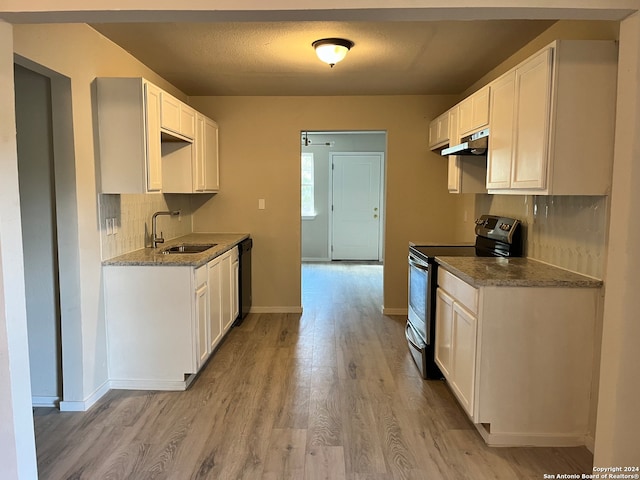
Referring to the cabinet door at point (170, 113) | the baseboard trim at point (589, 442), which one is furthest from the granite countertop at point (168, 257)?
the baseboard trim at point (589, 442)

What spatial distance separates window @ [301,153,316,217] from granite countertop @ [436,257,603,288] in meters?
5.86

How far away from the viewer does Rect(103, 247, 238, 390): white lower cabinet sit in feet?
9.80

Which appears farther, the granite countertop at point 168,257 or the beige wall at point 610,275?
the granite countertop at point 168,257

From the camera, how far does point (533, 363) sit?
2.33 m

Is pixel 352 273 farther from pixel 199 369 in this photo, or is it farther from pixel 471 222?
pixel 199 369

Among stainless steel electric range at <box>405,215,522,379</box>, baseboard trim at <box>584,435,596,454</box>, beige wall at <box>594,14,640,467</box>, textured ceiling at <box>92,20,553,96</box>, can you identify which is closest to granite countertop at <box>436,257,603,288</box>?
stainless steel electric range at <box>405,215,522,379</box>

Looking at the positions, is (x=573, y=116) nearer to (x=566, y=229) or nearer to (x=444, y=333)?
(x=566, y=229)

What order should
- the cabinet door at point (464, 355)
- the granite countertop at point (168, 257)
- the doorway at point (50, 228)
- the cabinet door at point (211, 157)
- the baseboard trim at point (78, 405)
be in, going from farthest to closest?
the cabinet door at point (211, 157), the granite countertop at point (168, 257), the baseboard trim at point (78, 405), the doorway at point (50, 228), the cabinet door at point (464, 355)

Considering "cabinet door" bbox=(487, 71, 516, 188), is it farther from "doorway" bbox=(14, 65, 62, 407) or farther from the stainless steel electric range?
"doorway" bbox=(14, 65, 62, 407)

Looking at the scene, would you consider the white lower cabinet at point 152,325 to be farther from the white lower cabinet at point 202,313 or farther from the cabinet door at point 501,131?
the cabinet door at point 501,131

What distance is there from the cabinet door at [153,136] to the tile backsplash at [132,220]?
1.05 feet

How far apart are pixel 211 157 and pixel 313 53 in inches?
67.5

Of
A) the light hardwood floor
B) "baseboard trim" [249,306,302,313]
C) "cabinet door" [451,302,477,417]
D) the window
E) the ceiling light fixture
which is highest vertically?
the ceiling light fixture

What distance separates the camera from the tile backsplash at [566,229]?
7.46 feet
